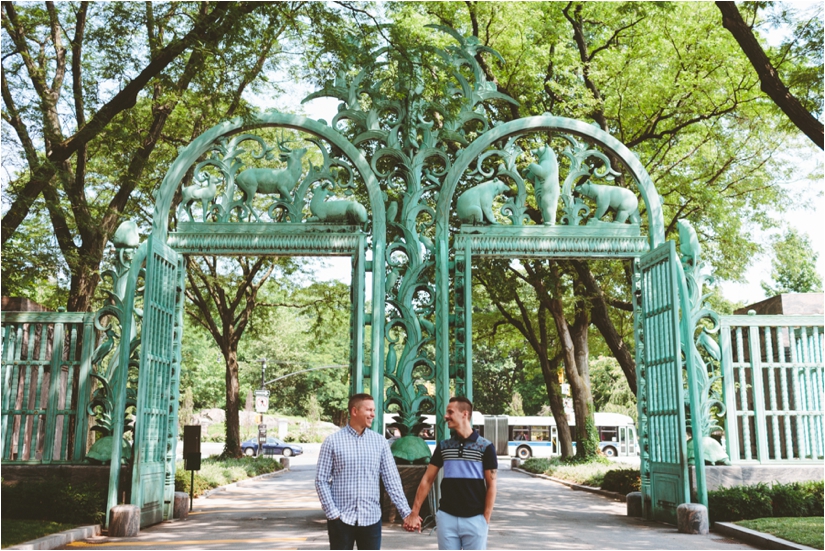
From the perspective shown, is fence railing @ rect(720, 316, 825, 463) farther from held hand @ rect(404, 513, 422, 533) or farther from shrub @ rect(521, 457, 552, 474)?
shrub @ rect(521, 457, 552, 474)

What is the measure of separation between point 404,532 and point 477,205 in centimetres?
475

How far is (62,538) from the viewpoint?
9.27 metres

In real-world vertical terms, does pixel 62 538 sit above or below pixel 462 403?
below

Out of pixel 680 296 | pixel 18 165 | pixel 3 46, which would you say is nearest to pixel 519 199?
pixel 680 296

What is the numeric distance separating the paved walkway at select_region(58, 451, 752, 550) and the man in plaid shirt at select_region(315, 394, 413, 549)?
3.96 metres

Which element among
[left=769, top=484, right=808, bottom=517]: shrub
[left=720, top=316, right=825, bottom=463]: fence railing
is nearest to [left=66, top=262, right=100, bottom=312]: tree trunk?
[left=720, top=316, right=825, bottom=463]: fence railing

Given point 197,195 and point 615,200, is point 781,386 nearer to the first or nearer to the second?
point 615,200

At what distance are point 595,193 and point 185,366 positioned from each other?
4616 cm

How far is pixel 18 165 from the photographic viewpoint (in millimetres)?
12297

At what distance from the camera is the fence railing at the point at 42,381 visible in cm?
1123

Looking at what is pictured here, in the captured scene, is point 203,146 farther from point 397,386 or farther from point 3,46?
point 397,386

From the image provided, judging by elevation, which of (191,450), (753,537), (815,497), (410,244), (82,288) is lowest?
(753,537)

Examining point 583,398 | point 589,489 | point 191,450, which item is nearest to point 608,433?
point 583,398

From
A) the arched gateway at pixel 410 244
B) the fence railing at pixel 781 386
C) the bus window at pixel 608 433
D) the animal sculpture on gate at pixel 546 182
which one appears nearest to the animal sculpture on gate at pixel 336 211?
the arched gateway at pixel 410 244
